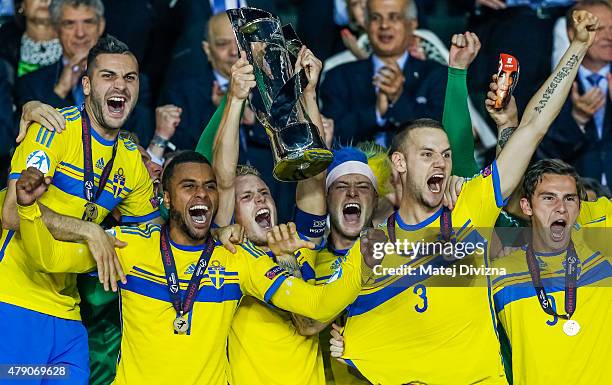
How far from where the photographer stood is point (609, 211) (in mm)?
7883

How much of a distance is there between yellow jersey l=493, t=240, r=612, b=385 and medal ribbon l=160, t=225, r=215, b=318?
5.35 ft

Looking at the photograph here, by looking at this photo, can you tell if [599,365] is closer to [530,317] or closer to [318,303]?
[530,317]

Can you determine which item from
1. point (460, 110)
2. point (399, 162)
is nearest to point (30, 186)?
point (399, 162)

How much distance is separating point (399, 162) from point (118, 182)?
1589 mm

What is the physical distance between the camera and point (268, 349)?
24.6ft

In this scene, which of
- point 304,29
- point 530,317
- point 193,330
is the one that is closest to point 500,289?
point 530,317

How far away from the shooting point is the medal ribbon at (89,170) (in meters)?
7.55

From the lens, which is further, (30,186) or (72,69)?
(72,69)

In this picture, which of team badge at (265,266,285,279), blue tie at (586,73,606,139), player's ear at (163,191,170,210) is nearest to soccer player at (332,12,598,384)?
team badge at (265,266,285,279)

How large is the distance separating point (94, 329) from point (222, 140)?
137 centimetres

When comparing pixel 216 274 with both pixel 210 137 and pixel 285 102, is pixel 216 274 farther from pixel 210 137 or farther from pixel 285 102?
pixel 210 137

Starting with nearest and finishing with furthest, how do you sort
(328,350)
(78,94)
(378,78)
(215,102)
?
(328,350) < (378,78) < (78,94) < (215,102)

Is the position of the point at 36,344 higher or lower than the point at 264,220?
lower

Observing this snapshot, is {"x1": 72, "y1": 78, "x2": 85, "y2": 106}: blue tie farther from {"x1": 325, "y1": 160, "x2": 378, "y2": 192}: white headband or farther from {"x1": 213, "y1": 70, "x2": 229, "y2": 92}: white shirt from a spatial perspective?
{"x1": 325, "y1": 160, "x2": 378, "y2": 192}: white headband
